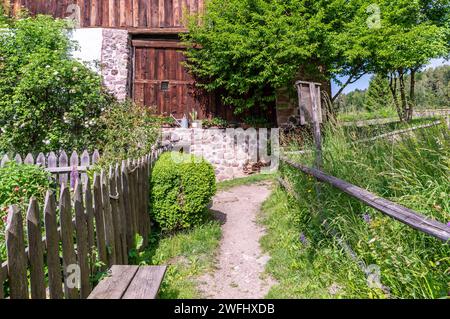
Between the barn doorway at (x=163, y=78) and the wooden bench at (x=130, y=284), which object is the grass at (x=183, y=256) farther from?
the barn doorway at (x=163, y=78)

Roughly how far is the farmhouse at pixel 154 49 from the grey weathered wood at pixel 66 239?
326 inches

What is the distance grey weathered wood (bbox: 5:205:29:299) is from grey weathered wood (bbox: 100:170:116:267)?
129 cm

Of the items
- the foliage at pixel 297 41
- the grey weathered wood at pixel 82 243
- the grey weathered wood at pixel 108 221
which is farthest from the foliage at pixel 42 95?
the grey weathered wood at pixel 82 243

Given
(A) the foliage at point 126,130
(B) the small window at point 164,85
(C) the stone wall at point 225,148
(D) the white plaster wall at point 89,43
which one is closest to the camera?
(A) the foliage at point 126,130

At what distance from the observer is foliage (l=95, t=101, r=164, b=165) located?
280 inches

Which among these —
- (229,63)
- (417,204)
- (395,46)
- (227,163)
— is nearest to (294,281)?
(417,204)

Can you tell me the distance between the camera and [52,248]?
2064 mm

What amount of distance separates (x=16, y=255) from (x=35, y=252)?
0.19 m

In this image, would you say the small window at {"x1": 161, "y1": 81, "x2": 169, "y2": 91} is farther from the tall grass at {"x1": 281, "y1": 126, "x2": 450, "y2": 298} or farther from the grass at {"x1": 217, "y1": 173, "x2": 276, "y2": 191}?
the tall grass at {"x1": 281, "y1": 126, "x2": 450, "y2": 298}

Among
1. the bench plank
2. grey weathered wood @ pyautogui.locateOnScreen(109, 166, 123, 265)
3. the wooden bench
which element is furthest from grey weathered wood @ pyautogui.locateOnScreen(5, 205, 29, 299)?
grey weathered wood @ pyautogui.locateOnScreen(109, 166, 123, 265)

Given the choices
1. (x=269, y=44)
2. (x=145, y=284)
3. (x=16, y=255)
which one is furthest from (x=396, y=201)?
(x=269, y=44)

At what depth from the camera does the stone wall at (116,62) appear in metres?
9.84
